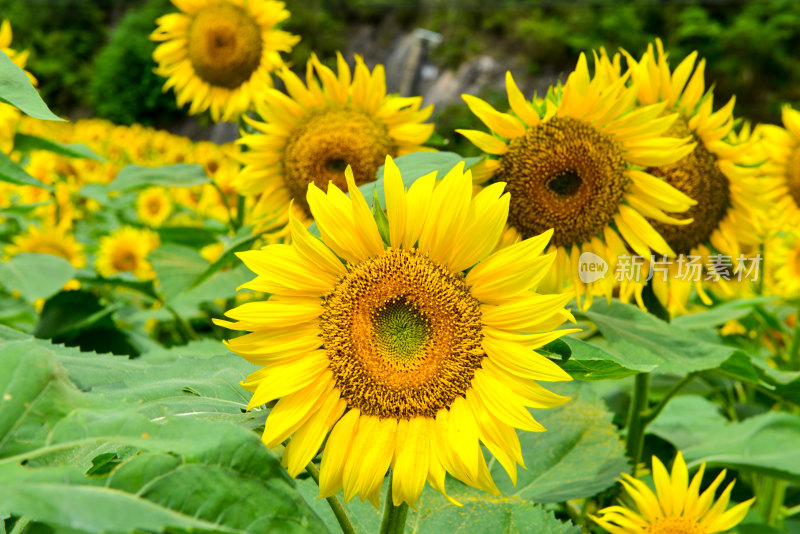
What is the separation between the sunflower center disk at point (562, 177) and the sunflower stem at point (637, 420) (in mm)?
324

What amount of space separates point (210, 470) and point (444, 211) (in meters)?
0.31

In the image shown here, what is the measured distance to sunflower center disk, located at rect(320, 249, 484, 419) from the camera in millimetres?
708

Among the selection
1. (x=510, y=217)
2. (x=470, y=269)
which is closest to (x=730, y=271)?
(x=510, y=217)

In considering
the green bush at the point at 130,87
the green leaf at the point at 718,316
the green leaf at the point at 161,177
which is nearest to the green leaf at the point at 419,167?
the green leaf at the point at 718,316

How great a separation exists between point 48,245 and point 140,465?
6.88 ft

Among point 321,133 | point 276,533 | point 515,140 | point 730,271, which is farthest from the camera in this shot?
point 321,133

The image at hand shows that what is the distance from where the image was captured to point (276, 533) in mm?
511

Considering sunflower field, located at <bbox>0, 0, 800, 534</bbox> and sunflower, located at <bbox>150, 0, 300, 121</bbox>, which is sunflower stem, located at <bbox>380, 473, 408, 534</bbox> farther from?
sunflower, located at <bbox>150, 0, 300, 121</bbox>

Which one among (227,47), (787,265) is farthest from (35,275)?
(787,265)

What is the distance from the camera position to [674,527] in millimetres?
954

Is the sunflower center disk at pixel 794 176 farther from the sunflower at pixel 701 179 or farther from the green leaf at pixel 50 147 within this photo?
the green leaf at pixel 50 147

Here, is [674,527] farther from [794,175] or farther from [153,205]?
[153,205]

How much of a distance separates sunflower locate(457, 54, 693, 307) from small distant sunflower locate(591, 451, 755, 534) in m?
0.27

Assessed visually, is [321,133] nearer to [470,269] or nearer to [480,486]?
[470,269]
